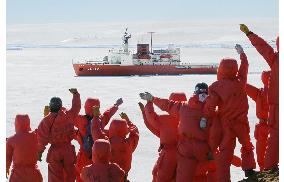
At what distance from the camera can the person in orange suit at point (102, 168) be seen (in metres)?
4.20

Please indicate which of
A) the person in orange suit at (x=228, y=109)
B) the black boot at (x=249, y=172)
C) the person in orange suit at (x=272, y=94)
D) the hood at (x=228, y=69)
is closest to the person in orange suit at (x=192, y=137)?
the person in orange suit at (x=228, y=109)

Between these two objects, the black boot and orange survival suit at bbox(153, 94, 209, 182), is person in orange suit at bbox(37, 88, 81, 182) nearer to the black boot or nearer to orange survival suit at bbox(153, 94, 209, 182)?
orange survival suit at bbox(153, 94, 209, 182)

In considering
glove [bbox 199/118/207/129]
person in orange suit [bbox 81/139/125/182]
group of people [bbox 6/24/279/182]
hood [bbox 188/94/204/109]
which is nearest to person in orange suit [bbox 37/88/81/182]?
group of people [bbox 6/24/279/182]

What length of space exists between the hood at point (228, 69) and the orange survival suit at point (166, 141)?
2.43 ft

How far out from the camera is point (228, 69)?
186 inches

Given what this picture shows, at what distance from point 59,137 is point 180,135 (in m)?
1.47

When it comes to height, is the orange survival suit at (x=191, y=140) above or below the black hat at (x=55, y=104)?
below

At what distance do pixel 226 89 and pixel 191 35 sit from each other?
130 m

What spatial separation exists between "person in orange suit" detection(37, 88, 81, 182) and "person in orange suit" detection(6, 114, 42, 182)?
1.05ft

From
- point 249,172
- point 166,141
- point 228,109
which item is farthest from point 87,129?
point 249,172

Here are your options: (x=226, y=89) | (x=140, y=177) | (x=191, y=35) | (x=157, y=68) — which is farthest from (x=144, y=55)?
(x=191, y=35)

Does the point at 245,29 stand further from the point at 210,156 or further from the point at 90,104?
the point at 90,104

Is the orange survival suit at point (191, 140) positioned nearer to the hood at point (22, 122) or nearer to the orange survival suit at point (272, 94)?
the orange survival suit at point (272, 94)

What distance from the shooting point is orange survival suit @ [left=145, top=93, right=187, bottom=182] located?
5.13 m
